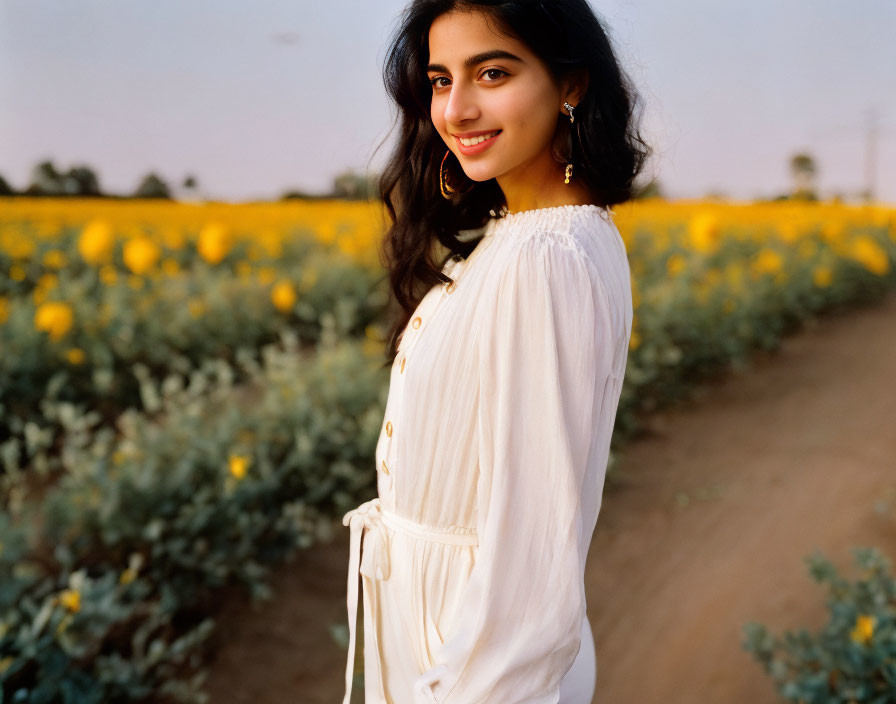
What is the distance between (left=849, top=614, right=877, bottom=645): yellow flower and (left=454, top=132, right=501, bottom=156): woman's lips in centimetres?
156

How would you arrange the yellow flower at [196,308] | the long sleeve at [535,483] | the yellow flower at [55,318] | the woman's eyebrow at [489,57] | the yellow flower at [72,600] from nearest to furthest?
the long sleeve at [535,483] < the woman's eyebrow at [489,57] < the yellow flower at [72,600] < the yellow flower at [55,318] < the yellow flower at [196,308]

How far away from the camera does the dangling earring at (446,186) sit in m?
1.39

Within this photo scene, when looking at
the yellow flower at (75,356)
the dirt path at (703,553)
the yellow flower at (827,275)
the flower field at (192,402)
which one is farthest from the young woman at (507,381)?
the yellow flower at (827,275)

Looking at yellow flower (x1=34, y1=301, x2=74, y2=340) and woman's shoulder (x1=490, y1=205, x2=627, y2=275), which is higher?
woman's shoulder (x1=490, y1=205, x2=627, y2=275)

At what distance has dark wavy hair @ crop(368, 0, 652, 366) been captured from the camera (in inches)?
42.1

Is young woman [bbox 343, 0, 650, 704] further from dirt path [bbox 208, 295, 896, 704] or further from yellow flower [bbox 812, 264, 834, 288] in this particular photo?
yellow flower [bbox 812, 264, 834, 288]

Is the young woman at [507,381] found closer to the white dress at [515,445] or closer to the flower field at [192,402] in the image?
the white dress at [515,445]

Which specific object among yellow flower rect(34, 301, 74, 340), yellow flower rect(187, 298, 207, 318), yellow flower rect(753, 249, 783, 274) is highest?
yellow flower rect(34, 301, 74, 340)

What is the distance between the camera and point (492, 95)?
42.0 inches

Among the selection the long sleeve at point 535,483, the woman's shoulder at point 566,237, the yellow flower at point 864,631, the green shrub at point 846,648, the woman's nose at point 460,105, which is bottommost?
the green shrub at point 846,648

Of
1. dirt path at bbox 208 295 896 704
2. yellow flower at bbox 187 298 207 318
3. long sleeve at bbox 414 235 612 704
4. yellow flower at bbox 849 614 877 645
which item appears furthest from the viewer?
yellow flower at bbox 187 298 207 318

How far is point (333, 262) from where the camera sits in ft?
19.1

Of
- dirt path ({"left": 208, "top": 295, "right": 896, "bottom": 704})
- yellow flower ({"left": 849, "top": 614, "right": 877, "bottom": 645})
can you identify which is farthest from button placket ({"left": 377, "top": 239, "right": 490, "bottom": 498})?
yellow flower ({"left": 849, "top": 614, "right": 877, "bottom": 645})

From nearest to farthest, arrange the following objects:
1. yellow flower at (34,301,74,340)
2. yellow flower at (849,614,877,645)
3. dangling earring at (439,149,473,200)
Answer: dangling earring at (439,149,473,200), yellow flower at (849,614,877,645), yellow flower at (34,301,74,340)
